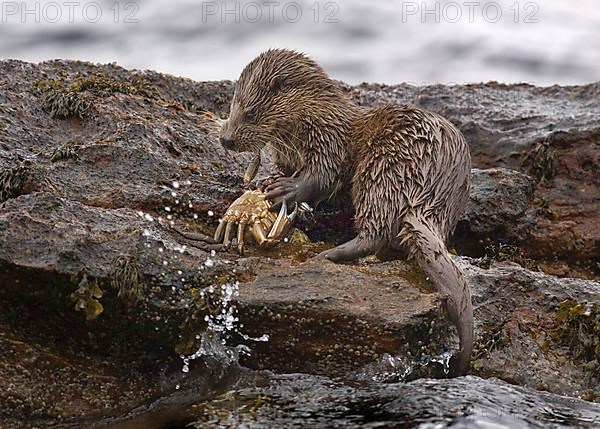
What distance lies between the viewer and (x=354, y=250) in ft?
16.7

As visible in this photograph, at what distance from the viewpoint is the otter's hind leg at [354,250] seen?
5.00 metres

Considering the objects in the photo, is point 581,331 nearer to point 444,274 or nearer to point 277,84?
point 444,274

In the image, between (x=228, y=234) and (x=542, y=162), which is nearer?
(x=228, y=234)

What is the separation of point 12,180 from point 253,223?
1.13 m

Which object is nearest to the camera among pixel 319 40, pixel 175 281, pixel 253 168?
pixel 175 281

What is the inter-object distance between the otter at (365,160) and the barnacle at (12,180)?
1201mm

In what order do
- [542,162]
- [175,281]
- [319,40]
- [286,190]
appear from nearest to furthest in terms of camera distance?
[175,281] < [286,190] < [542,162] < [319,40]

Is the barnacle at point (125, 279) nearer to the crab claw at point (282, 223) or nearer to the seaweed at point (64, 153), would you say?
the crab claw at point (282, 223)

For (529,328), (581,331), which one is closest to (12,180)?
(529,328)

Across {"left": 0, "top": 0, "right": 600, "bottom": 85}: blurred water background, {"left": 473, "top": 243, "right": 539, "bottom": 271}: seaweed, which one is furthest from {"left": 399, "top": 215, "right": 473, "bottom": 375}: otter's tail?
{"left": 0, "top": 0, "right": 600, "bottom": 85}: blurred water background

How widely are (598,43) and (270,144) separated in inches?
388

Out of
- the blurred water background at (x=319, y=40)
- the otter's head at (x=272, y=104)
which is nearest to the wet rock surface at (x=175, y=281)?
the otter's head at (x=272, y=104)

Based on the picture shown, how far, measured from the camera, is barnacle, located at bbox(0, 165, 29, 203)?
486cm

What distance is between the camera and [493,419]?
3838mm
